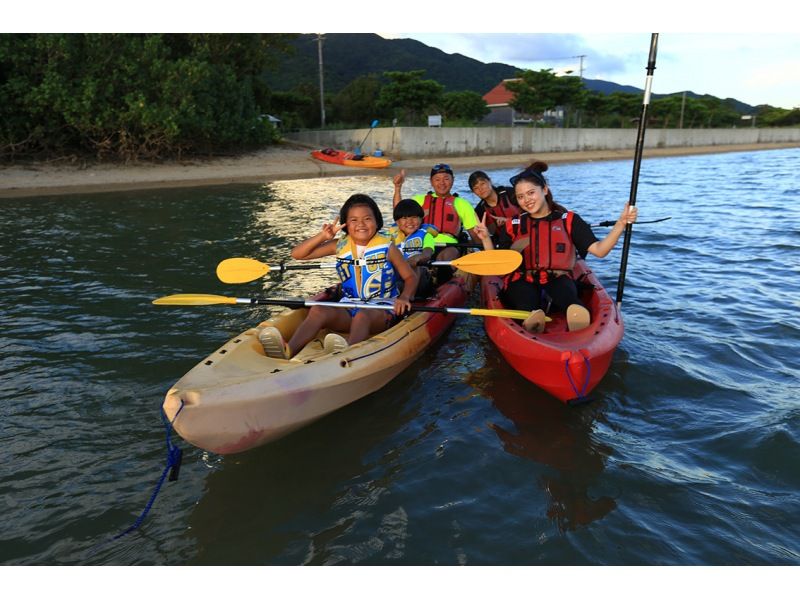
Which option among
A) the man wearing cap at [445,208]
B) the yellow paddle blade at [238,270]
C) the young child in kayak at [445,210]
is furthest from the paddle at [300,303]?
the man wearing cap at [445,208]

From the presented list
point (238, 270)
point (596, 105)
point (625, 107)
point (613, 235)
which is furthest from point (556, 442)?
point (625, 107)

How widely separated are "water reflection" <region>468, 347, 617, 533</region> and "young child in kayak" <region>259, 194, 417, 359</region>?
1.00 m

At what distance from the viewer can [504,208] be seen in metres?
7.03

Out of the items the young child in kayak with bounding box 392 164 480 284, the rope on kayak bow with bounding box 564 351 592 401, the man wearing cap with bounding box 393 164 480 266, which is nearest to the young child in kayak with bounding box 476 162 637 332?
the rope on kayak bow with bounding box 564 351 592 401

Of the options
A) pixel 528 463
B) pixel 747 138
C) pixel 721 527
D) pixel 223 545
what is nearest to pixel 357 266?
pixel 528 463

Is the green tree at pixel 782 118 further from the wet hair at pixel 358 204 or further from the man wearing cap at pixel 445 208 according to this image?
the wet hair at pixel 358 204

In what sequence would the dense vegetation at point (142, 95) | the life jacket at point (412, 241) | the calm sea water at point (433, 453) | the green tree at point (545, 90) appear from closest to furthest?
the calm sea water at point (433, 453), the life jacket at point (412, 241), the dense vegetation at point (142, 95), the green tree at point (545, 90)

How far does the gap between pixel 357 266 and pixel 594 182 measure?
58.3ft

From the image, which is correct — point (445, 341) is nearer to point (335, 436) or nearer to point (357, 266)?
point (357, 266)

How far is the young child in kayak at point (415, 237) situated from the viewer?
5566 mm

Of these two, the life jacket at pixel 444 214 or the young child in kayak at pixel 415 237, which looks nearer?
the young child in kayak at pixel 415 237

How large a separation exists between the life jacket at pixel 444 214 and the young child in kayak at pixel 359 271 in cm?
228

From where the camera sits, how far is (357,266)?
446cm

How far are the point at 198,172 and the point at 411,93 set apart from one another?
17877 millimetres
